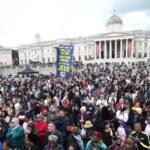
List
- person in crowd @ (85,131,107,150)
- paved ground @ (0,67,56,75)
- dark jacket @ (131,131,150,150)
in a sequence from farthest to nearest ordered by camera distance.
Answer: paved ground @ (0,67,56,75)
dark jacket @ (131,131,150,150)
person in crowd @ (85,131,107,150)

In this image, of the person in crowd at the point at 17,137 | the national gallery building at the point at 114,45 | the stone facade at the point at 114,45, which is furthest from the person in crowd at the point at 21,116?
the stone facade at the point at 114,45

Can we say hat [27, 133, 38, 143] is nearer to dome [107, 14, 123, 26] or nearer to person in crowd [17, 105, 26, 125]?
person in crowd [17, 105, 26, 125]

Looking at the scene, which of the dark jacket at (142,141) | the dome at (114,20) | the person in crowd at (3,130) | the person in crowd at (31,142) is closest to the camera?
the dark jacket at (142,141)

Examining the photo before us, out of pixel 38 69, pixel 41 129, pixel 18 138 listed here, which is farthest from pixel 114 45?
pixel 18 138

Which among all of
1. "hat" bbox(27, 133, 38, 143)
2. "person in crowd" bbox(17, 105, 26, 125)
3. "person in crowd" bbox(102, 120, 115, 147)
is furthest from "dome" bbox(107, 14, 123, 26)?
"hat" bbox(27, 133, 38, 143)

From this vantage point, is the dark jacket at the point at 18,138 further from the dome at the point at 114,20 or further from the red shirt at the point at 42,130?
the dome at the point at 114,20

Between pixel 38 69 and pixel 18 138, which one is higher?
pixel 18 138

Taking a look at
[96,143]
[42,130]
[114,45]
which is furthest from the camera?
[114,45]

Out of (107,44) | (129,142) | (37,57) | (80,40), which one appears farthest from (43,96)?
(37,57)

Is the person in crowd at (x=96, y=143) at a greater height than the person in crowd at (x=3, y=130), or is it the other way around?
the person in crowd at (x=96, y=143)

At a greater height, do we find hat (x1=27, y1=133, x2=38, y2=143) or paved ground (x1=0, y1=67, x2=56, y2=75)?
hat (x1=27, y1=133, x2=38, y2=143)

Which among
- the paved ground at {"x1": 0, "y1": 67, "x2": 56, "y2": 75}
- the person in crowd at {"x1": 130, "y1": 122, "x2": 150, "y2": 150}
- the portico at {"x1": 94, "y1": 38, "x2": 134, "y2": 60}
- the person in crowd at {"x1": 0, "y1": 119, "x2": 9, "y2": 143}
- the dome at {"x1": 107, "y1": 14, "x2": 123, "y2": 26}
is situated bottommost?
the paved ground at {"x1": 0, "y1": 67, "x2": 56, "y2": 75}

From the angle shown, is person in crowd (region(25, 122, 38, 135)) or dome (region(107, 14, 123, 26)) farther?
dome (region(107, 14, 123, 26))

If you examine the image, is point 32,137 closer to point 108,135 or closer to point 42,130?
point 42,130
